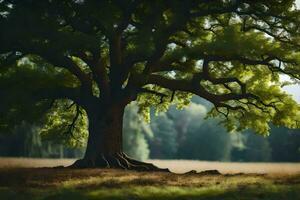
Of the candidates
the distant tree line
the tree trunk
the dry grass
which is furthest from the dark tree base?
the distant tree line

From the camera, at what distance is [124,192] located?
17.9 meters

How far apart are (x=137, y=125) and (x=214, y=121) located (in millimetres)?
22106

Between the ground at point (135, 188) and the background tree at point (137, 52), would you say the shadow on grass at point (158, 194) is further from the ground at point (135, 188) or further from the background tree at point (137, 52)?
the background tree at point (137, 52)

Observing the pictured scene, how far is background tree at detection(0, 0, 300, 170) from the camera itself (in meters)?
25.1

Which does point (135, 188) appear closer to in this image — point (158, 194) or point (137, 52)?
point (158, 194)

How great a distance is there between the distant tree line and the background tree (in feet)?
79.3

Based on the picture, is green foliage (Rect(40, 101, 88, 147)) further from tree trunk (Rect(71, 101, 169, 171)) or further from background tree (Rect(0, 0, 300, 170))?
A: tree trunk (Rect(71, 101, 169, 171))

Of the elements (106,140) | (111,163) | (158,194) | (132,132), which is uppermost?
(132,132)

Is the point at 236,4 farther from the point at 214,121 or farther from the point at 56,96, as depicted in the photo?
Result: the point at 214,121

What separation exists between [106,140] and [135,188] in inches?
446

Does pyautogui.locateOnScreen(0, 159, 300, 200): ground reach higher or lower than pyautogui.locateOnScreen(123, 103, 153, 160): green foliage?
lower

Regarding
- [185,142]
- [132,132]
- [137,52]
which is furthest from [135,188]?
[185,142]

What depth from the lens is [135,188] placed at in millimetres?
18609

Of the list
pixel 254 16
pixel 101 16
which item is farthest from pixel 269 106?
pixel 101 16
